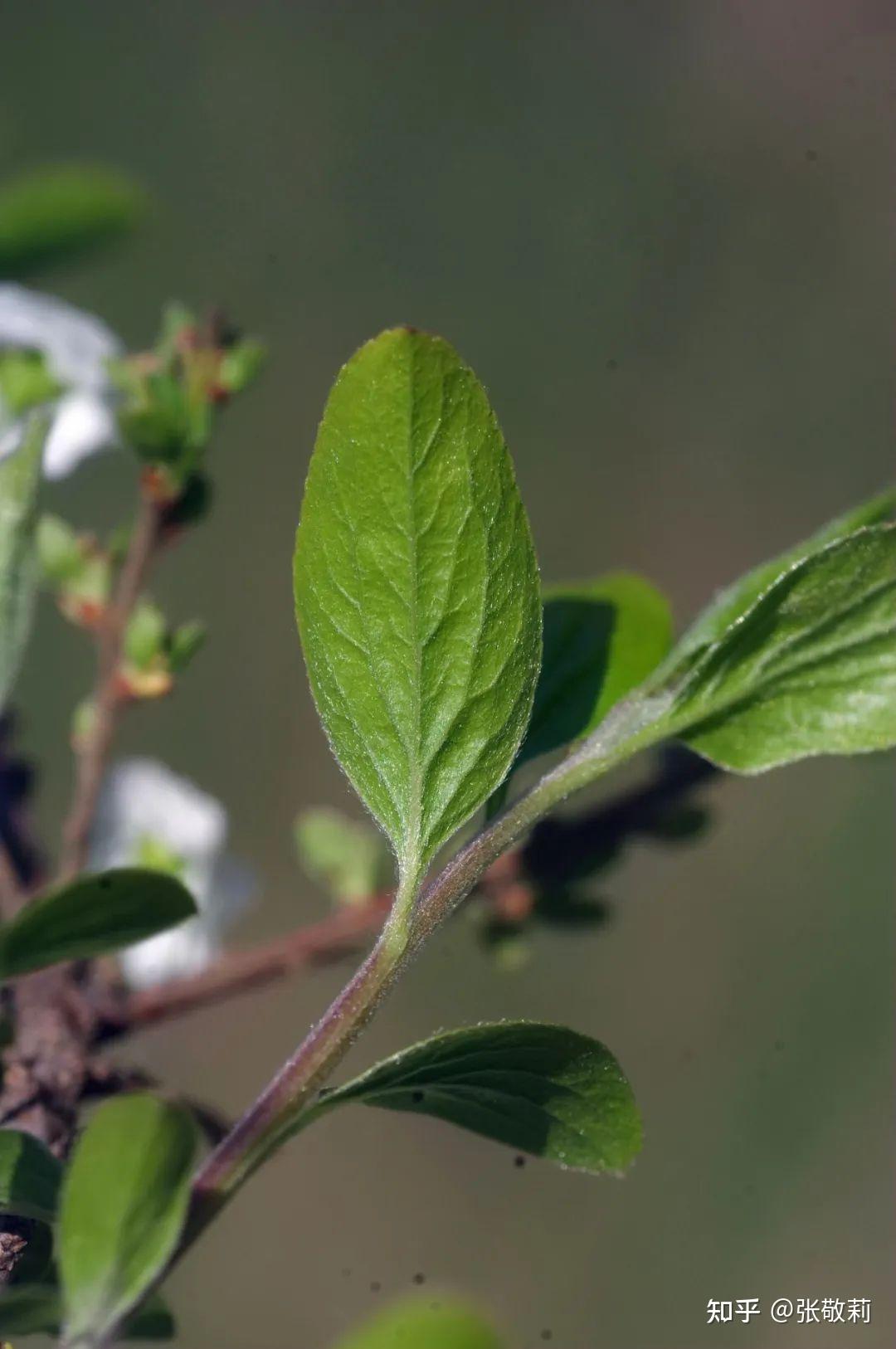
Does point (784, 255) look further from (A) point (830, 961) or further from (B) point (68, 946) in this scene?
(B) point (68, 946)

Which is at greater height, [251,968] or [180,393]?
[180,393]

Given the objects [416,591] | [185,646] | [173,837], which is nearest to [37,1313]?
[416,591]

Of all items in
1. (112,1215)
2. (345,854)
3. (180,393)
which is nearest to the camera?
(112,1215)

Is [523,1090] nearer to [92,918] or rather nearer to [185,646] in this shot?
[92,918]

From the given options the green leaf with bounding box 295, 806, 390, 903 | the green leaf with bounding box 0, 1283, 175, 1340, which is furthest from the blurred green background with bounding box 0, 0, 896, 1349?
the green leaf with bounding box 0, 1283, 175, 1340

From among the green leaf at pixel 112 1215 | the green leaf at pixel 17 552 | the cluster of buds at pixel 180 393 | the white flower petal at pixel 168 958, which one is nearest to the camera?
the green leaf at pixel 112 1215

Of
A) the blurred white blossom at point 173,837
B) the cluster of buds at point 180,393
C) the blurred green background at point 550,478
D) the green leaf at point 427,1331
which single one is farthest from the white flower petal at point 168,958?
the blurred green background at point 550,478

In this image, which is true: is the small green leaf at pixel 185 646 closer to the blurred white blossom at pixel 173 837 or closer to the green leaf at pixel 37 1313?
the blurred white blossom at pixel 173 837
